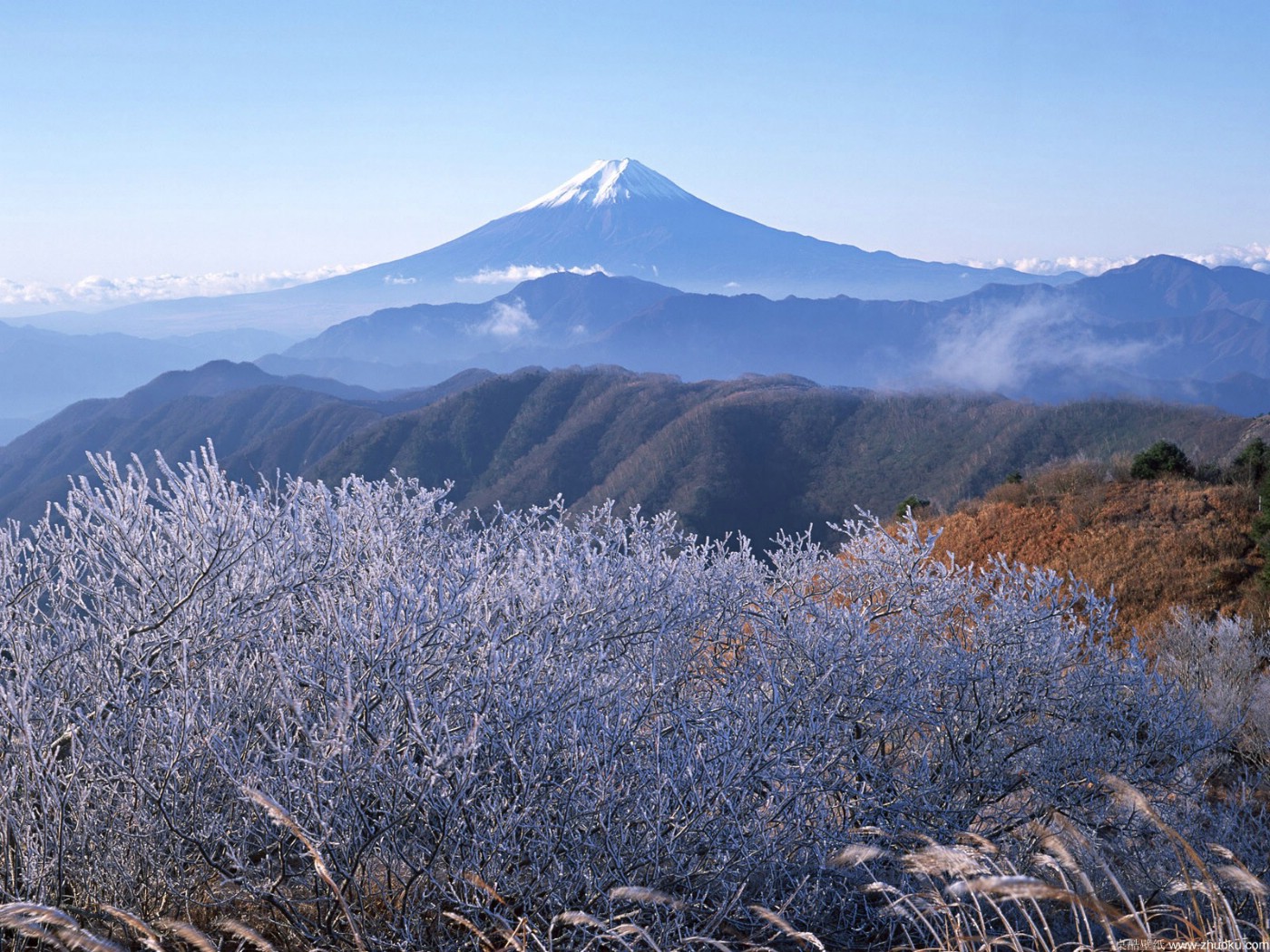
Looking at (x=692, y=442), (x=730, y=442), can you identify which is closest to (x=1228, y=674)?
(x=730, y=442)

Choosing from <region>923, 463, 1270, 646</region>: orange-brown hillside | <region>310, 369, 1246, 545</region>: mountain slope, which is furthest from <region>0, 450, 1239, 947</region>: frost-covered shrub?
<region>310, 369, 1246, 545</region>: mountain slope

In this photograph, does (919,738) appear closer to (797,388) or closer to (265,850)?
(265,850)

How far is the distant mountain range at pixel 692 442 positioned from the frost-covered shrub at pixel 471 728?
2202 inches

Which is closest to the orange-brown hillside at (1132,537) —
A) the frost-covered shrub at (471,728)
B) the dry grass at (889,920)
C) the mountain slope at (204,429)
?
the frost-covered shrub at (471,728)

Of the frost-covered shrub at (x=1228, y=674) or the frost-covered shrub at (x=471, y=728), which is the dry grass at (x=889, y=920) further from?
the frost-covered shrub at (x=1228, y=674)

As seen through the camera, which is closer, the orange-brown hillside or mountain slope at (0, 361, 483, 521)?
the orange-brown hillside

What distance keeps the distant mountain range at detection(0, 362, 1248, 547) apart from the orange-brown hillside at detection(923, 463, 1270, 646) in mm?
33681

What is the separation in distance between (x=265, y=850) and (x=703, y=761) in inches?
83.5

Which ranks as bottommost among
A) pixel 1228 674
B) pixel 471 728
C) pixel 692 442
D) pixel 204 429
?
pixel 204 429

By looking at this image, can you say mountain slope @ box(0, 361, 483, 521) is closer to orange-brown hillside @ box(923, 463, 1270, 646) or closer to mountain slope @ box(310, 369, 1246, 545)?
mountain slope @ box(310, 369, 1246, 545)

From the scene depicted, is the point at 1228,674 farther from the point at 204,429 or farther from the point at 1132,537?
the point at 204,429

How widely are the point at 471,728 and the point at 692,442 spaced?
100 meters

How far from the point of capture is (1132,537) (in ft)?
75.6

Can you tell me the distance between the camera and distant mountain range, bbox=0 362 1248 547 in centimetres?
8850
